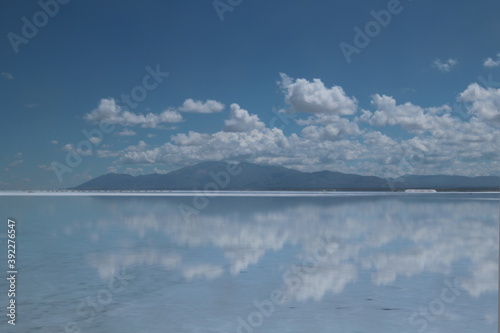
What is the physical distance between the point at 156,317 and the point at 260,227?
988 centimetres

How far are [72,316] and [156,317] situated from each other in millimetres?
1032

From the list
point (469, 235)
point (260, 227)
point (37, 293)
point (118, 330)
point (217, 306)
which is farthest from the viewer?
point (260, 227)

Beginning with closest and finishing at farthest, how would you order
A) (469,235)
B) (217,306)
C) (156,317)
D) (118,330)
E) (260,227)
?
1. (118,330)
2. (156,317)
3. (217,306)
4. (469,235)
5. (260,227)

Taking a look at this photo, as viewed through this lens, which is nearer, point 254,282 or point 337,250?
point 254,282

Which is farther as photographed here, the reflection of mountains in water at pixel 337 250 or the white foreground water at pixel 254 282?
the reflection of mountains in water at pixel 337 250

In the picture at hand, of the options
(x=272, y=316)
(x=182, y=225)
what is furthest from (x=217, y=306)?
(x=182, y=225)

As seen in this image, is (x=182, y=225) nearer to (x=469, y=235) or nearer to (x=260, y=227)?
(x=260, y=227)

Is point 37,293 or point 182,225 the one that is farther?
point 182,225

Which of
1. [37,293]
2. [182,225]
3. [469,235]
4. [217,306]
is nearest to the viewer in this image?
[217,306]

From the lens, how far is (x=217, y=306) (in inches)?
245

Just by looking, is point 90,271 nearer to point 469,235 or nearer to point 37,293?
point 37,293

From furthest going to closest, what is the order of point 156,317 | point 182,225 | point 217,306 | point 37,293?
1. point 182,225
2. point 37,293
3. point 217,306
4. point 156,317

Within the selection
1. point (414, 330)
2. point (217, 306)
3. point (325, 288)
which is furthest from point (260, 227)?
point (414, 330)

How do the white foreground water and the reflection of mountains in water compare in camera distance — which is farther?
the reflection of mountains in water
